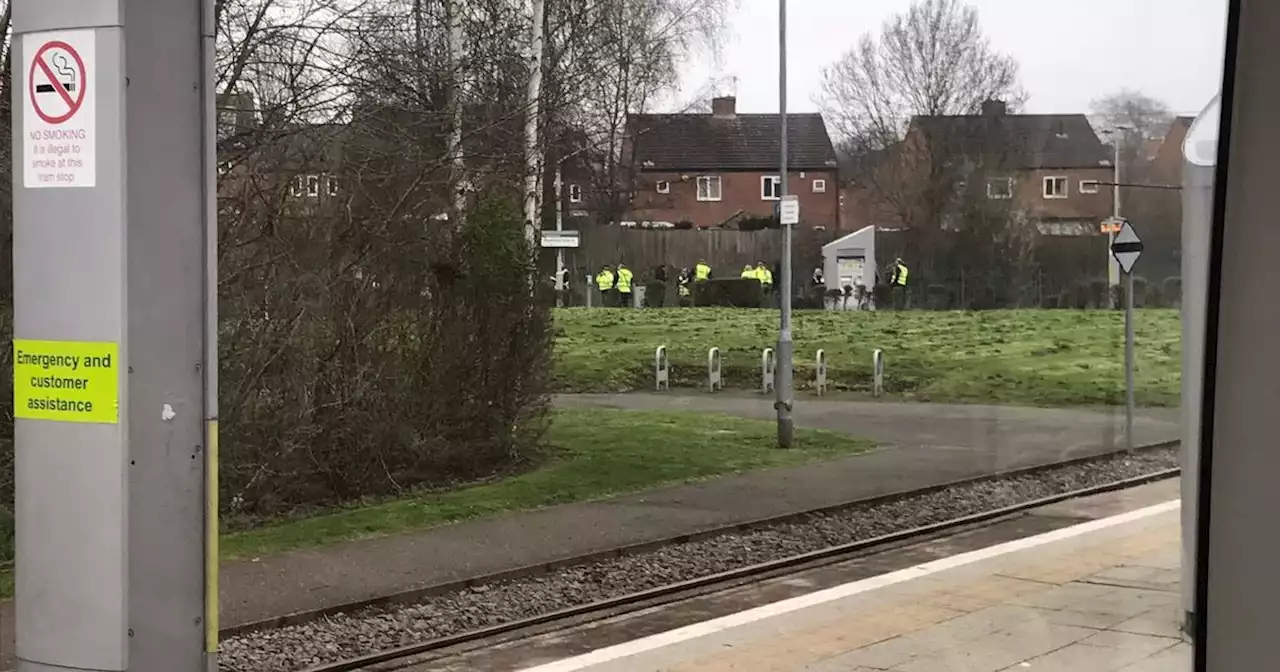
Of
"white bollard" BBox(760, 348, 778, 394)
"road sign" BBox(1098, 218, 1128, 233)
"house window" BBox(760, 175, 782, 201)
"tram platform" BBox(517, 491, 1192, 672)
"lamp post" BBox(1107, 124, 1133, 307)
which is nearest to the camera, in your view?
"tram platform" BBox(517, 491, 1192, 672)

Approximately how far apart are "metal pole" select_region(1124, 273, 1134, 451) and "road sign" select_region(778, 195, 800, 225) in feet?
12.4

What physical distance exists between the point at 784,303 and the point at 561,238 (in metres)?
3.05

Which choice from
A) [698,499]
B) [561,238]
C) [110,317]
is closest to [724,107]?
[561,238]

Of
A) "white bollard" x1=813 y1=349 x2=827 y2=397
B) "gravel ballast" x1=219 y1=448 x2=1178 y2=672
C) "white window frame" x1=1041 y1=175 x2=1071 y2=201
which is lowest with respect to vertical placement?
"gravel ballast" x1=219 y1=448 x2=1178 y2=672

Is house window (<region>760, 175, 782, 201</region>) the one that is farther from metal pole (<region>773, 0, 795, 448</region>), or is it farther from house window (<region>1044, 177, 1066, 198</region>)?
house window (<region>1044, 177, 1066, 198</region>)

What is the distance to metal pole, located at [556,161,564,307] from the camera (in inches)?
482

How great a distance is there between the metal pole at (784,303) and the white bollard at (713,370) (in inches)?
128

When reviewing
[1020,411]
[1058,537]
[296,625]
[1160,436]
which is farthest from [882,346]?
[296,625]

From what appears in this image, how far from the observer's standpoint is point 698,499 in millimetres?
11109

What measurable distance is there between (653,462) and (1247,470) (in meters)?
10.2

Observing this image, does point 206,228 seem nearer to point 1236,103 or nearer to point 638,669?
point 1236,103

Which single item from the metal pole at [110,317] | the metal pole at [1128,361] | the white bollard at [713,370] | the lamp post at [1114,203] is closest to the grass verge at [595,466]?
the white bollard at [713,370]

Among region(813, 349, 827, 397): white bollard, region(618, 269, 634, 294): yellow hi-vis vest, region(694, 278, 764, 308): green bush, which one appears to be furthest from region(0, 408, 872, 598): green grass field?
region(813, 349, 827, 397): white bollard

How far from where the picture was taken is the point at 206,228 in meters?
2.93
